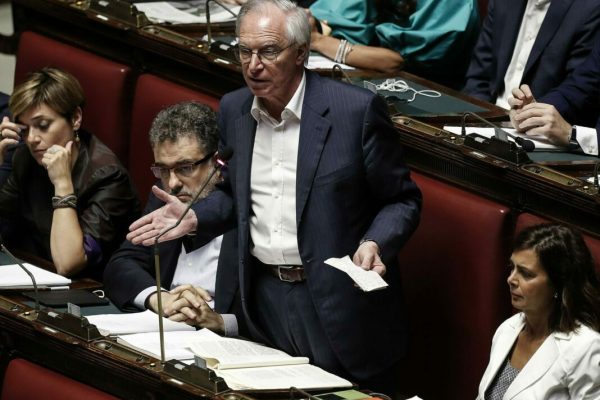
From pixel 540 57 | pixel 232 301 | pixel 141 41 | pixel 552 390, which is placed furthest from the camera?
pixel 141 41

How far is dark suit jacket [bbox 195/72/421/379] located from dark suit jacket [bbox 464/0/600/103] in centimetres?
93

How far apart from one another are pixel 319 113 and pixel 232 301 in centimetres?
53

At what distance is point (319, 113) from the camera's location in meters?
2.97

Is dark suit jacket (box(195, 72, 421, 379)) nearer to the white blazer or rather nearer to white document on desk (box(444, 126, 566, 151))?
the white blazer

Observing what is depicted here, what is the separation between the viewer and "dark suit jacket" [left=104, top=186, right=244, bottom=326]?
10.7ft

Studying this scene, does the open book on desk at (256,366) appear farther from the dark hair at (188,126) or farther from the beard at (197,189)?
the dark hair at (188,126)

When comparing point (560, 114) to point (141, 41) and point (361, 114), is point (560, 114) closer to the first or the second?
point (361, 114)

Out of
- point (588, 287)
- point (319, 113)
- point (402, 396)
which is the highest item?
point (319, 113)

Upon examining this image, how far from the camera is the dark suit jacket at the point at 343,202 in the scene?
2.95 meters

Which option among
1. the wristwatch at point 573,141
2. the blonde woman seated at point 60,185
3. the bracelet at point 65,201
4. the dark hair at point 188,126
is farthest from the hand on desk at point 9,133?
the wristwatch at point 573,141

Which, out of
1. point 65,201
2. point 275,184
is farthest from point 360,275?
point 65,201

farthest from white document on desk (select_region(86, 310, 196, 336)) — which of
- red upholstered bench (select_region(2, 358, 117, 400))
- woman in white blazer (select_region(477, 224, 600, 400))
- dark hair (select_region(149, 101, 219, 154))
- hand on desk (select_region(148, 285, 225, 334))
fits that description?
woman in white blazer (select_region(477, 224, 600, 400))

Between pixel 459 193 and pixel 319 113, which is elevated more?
pixel 319 113

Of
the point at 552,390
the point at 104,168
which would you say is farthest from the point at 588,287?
the point at 104,168
